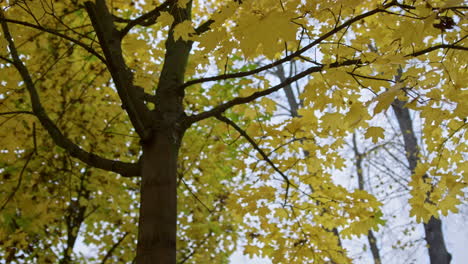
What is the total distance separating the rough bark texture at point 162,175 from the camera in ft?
5.91

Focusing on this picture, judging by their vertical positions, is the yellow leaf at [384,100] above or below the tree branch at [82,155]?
below

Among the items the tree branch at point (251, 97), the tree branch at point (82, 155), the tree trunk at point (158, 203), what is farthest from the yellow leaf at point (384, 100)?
the tree branch at point (82, 155)

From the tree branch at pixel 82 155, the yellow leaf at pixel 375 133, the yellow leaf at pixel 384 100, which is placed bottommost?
the yellow leaf at pixel 384 100

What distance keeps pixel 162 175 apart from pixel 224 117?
1.99ft

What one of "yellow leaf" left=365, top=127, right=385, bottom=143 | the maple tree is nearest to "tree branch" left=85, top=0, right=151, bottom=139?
the maple tree

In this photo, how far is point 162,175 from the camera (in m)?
2.00

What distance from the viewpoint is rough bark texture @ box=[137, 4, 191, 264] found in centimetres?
180

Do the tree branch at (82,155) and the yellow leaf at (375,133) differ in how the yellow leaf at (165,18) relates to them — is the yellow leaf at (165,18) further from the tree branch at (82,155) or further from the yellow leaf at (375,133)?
the yellow leaf at (375,133)

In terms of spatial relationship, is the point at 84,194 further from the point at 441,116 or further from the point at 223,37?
the point at 441,116

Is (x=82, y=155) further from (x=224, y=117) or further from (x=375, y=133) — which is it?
(x=375, y=133)

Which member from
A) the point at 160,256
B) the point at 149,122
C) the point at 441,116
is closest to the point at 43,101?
the point at 149,122

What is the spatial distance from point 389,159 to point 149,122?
7618 millimetres

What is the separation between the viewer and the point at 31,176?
3.75 metres

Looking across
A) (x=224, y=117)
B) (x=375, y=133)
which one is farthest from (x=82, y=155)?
(x=375, y=133)
